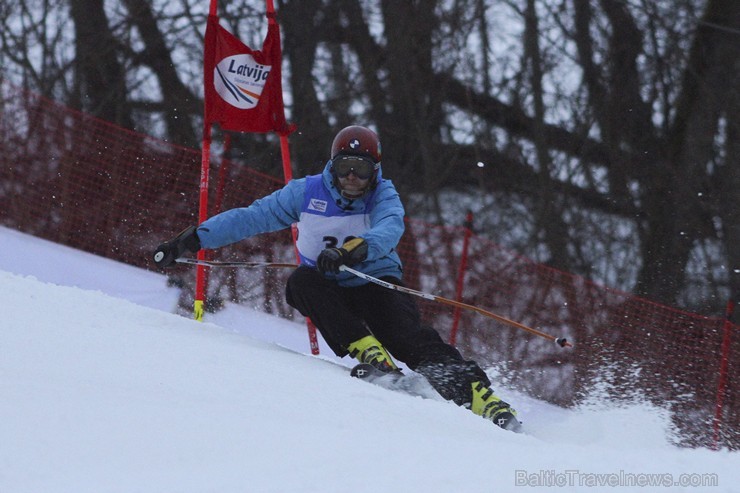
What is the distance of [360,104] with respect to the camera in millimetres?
14055

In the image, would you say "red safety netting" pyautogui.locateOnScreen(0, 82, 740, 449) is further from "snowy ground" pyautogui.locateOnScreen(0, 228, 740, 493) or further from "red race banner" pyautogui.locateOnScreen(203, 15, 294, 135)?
"snowy ground" pyautogui.locateOnScreen(0, 228, 740, 493)

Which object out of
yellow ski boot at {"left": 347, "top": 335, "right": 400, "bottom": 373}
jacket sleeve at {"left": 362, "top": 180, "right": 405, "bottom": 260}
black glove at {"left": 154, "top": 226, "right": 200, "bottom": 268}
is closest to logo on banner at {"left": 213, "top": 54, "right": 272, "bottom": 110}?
black glove at {"left": 154, "top": 226, "right": 200, "bottom": 268}

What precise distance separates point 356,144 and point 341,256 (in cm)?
67

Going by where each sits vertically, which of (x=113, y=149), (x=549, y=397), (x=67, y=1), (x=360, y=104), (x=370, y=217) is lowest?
(x=549, y=397)

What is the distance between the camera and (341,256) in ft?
15.3

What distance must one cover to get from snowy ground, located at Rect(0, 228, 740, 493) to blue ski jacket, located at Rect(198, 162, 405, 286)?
677 mm

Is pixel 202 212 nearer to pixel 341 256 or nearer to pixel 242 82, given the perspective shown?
pixel 242 82

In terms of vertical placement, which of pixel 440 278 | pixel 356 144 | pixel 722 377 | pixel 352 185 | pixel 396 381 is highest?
pixel 356 144

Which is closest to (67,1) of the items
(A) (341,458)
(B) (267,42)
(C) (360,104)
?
(C) (360,104)

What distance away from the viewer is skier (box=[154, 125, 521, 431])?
4719 millimetres

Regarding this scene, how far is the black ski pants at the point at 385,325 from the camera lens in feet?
15.6

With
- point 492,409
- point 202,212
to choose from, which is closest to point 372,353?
point 492,409

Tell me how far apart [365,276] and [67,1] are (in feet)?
37.3

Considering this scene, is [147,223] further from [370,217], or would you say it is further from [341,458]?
[341,458]
